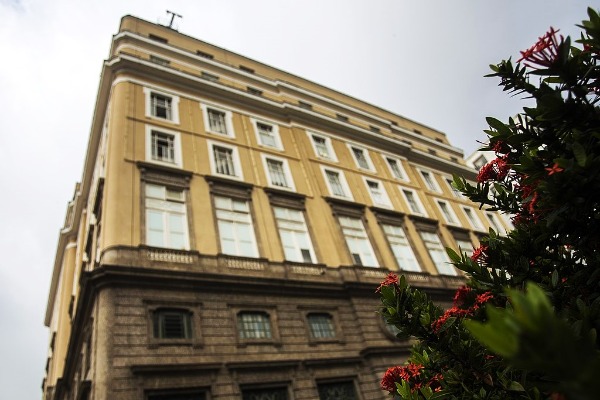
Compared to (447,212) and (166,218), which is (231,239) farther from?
(447,212)

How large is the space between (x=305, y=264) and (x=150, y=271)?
6.12 meters

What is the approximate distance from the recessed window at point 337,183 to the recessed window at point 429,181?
8.69 m

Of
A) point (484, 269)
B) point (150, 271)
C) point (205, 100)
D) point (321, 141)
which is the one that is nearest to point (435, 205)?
point (321, 141)

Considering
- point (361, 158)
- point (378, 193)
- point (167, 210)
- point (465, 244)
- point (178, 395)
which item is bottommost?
point (178, 395)

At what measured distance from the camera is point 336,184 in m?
20.8

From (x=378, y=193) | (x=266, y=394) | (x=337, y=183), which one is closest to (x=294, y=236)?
(x=337, y=183)

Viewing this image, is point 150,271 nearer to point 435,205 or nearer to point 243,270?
point 243,270

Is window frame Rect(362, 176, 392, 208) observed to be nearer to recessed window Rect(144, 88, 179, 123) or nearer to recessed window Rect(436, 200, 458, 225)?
recessed window Rect(436, 200, 458, 225)

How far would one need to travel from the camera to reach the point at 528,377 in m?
2.71

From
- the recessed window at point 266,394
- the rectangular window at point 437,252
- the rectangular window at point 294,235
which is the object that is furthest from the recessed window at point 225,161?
the rectangular window at point 437,252

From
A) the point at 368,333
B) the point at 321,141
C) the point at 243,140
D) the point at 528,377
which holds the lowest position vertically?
the point at 528,377

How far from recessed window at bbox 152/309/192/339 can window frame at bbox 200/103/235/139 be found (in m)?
9.70

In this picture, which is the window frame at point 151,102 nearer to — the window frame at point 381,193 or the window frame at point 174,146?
the window frame at point 174,146

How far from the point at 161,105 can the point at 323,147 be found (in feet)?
31.4
